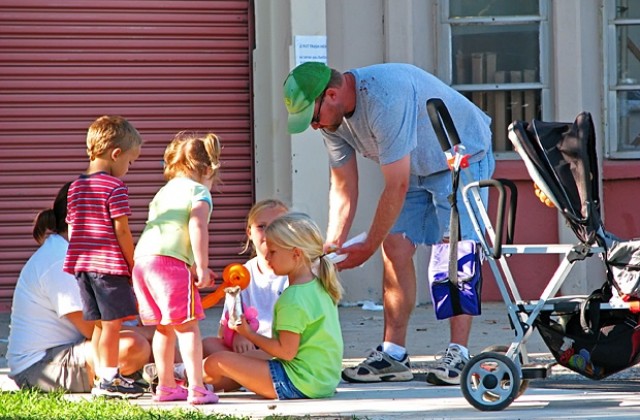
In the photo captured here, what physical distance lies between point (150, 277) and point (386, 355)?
4.62 ft

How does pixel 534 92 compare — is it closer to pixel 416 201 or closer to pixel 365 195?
pixel 365 195

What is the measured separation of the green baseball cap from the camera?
5.70 m

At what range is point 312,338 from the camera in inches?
221

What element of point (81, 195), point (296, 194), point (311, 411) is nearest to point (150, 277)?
point (81, 195)

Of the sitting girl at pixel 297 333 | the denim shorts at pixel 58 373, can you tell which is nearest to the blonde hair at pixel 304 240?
the sitting girl at pixel 297 333

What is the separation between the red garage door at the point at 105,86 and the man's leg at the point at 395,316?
3.16m

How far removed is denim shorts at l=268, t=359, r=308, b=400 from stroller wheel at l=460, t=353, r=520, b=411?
85 cm

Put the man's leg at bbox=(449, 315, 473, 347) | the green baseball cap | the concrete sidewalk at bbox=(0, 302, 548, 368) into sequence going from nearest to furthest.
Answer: the green baseball cap
the man's leg at bbox=(449, 315, 473, 347)
the concrete sidewalk at bbox=(0, 302, 548, 368)

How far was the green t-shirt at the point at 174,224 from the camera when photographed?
18.5 feet

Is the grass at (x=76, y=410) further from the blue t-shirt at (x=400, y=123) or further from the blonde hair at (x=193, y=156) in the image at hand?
the blue t-shirt at (x=400, y=123)

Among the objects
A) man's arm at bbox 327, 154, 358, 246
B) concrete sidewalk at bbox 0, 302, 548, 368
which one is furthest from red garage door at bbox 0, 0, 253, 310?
man's arm at bbox 327, 154, 358, 246

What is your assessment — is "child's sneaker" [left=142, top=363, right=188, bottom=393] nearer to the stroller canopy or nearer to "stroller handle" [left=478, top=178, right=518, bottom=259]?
"stroller handle" [left=478, top=178, right=518, bottom=259]

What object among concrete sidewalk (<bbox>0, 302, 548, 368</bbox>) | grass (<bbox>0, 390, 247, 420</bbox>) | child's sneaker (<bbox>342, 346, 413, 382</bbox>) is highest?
grass (<bbox>0, 390, 247, 420</bbox>)

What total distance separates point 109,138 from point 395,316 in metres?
1.70
